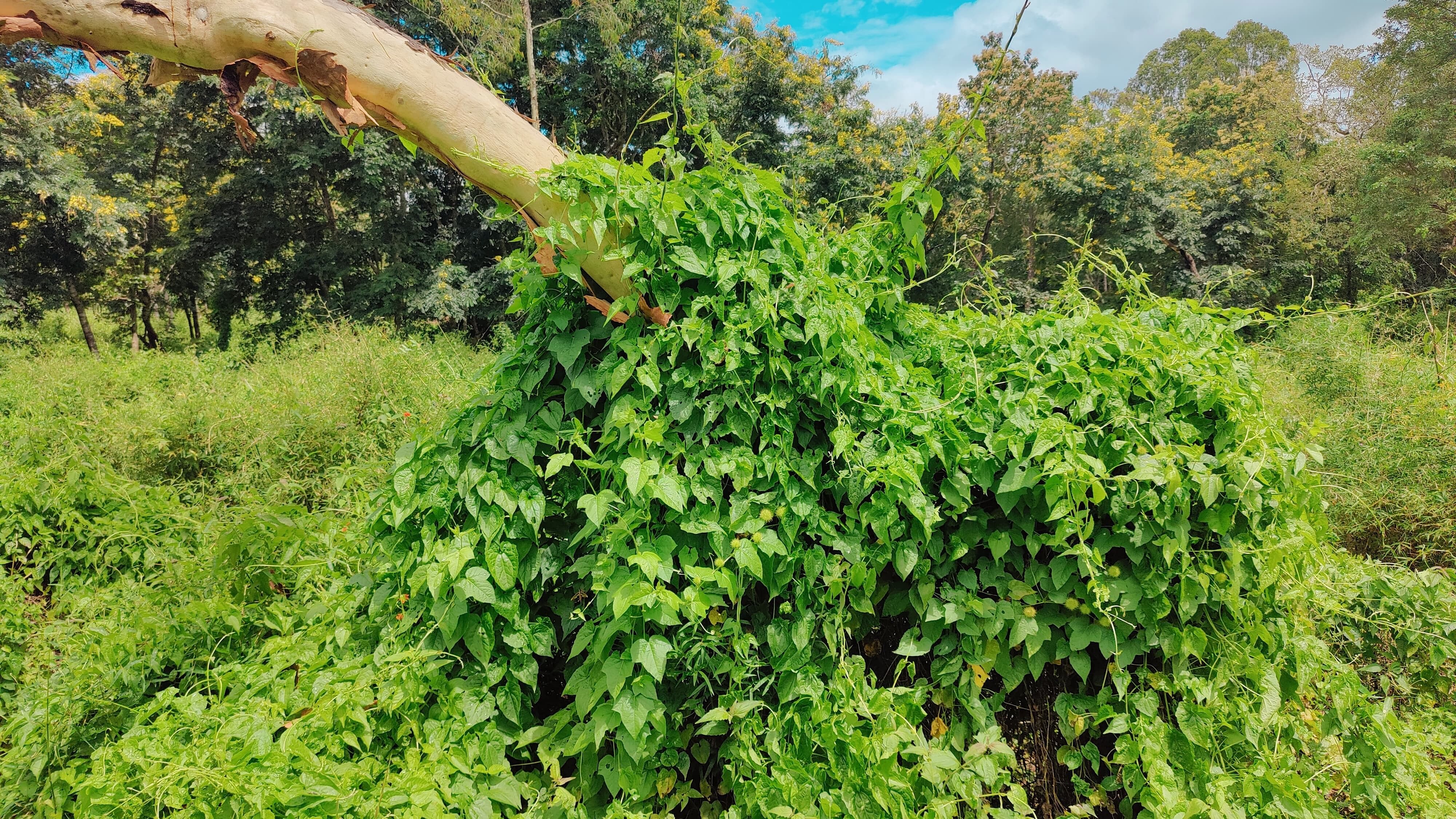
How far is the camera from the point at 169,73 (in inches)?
62.2

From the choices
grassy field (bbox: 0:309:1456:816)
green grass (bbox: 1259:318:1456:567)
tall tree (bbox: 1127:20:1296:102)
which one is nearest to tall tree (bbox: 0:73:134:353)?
grassy field (bbox: 0:309:1456:816)

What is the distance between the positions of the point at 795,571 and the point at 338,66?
1.70 meters

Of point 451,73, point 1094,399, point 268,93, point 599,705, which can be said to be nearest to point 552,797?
point 599,705

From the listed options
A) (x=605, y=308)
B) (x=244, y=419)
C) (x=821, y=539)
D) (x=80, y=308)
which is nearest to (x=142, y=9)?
(x=605, y=308)

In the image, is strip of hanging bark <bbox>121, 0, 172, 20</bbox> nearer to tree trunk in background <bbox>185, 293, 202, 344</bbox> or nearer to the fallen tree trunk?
the fallen tree trunk

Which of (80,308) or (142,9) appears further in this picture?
(80,308)

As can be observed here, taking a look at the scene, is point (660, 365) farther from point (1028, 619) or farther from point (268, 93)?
point (268, 93)

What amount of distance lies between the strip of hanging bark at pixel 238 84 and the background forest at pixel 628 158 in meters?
10.1

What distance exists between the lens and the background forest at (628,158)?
37.5ft

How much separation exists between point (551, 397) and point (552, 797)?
40.7 inches

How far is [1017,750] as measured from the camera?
1.86m

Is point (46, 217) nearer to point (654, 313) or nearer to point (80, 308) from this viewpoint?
point (80, 308)

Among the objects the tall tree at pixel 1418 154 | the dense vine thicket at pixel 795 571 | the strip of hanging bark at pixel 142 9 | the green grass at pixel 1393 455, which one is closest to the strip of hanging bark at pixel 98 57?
the strip of hanging bark at pixel 142 9

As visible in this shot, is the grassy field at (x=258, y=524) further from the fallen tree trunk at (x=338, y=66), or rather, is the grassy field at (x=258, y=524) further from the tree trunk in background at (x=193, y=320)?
the tree trunk in background at (x=193, y=320)
